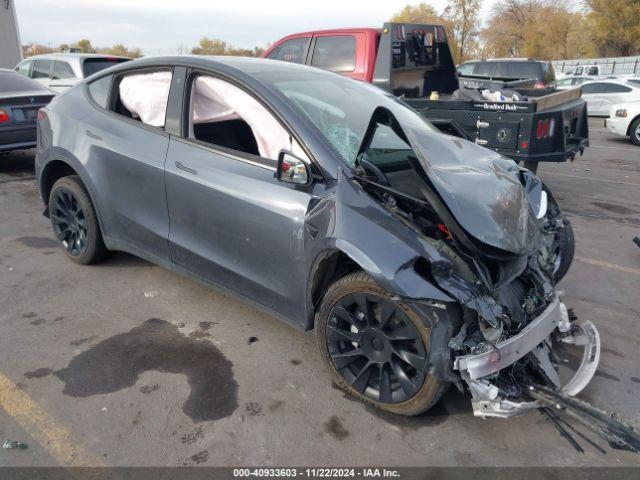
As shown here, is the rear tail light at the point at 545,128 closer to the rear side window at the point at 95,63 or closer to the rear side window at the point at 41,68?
the rear side window at the point at 95,63

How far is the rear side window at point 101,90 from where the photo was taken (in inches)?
161

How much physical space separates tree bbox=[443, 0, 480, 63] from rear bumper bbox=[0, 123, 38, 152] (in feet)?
130

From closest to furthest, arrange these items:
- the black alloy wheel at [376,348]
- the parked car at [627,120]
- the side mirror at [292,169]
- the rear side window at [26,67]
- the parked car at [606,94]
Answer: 1. the black alloy wheel at [376,348]
2. the side mirror at [292,169]
3. the rear side window at [26,67]
4. the parked car at [627,120]
5. the parked car at [606,94]

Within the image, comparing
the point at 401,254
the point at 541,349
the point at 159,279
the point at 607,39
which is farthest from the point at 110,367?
the point at 607,39

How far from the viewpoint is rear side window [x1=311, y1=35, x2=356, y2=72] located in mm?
7652

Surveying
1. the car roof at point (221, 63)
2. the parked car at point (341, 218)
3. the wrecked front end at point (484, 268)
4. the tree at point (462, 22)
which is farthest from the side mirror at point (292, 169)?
the tree at point (462, 22)

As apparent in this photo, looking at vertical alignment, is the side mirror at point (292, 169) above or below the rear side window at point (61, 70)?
below

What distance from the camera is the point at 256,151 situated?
3.23 meters

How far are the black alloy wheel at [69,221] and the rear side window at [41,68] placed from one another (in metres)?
8.09

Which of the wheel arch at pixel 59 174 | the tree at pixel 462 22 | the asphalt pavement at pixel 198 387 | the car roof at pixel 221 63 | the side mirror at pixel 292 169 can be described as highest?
the tree at pixel 462 22

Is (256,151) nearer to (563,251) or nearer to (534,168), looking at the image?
(563,251)

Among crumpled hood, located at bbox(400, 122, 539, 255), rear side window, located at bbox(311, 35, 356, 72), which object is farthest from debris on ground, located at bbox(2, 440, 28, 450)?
rear side window, located at bbox(311, 35, 356, 72)

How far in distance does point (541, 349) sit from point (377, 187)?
47.3 inches

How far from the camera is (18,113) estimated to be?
7.50 meters
